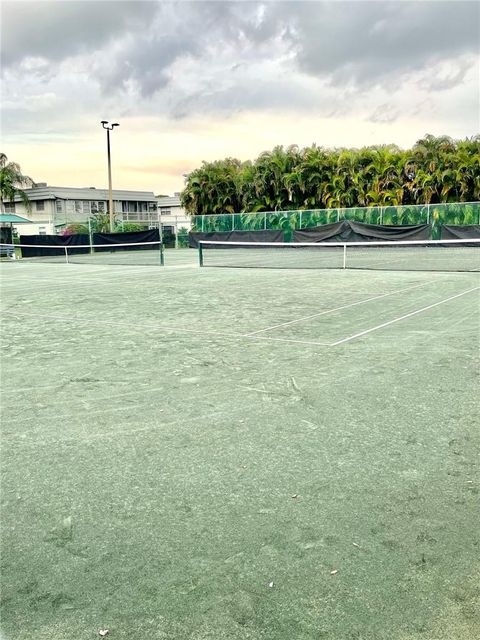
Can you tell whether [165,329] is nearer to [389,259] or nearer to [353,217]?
[389,259]

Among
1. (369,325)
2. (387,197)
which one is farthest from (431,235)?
(369,325)

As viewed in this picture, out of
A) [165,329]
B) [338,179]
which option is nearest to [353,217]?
[338,179]

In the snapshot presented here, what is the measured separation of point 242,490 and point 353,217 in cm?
3493

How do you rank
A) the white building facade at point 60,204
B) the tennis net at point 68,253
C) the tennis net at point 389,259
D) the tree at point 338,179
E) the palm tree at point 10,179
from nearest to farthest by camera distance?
the tennis net at point 389,259, the tennis net at point 68,253, the tree at point 338,179, the palm tree at point 10,179, the white building facade at point 60,204

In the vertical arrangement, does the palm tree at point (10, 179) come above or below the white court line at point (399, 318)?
above

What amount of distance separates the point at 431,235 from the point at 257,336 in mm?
23869

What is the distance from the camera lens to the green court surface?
7.07 ft

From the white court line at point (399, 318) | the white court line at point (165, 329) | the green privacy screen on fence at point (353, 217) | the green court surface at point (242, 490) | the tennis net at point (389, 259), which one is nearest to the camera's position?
the green court surface at point (242, 490)

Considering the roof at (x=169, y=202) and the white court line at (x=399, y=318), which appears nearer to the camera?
the white court line at (x=399, y=318)

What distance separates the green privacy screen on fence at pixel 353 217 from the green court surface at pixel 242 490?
85.1 ft

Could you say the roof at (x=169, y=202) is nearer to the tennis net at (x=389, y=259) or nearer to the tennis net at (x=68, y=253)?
the tennis net at (x=68, y=253)

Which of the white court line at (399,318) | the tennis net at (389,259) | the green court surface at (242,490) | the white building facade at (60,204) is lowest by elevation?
the green court surface at (242,490)

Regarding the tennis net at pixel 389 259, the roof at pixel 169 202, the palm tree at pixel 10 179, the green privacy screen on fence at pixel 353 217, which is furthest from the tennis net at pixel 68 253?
the roof at pixel 169 202

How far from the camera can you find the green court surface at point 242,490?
2154mm
